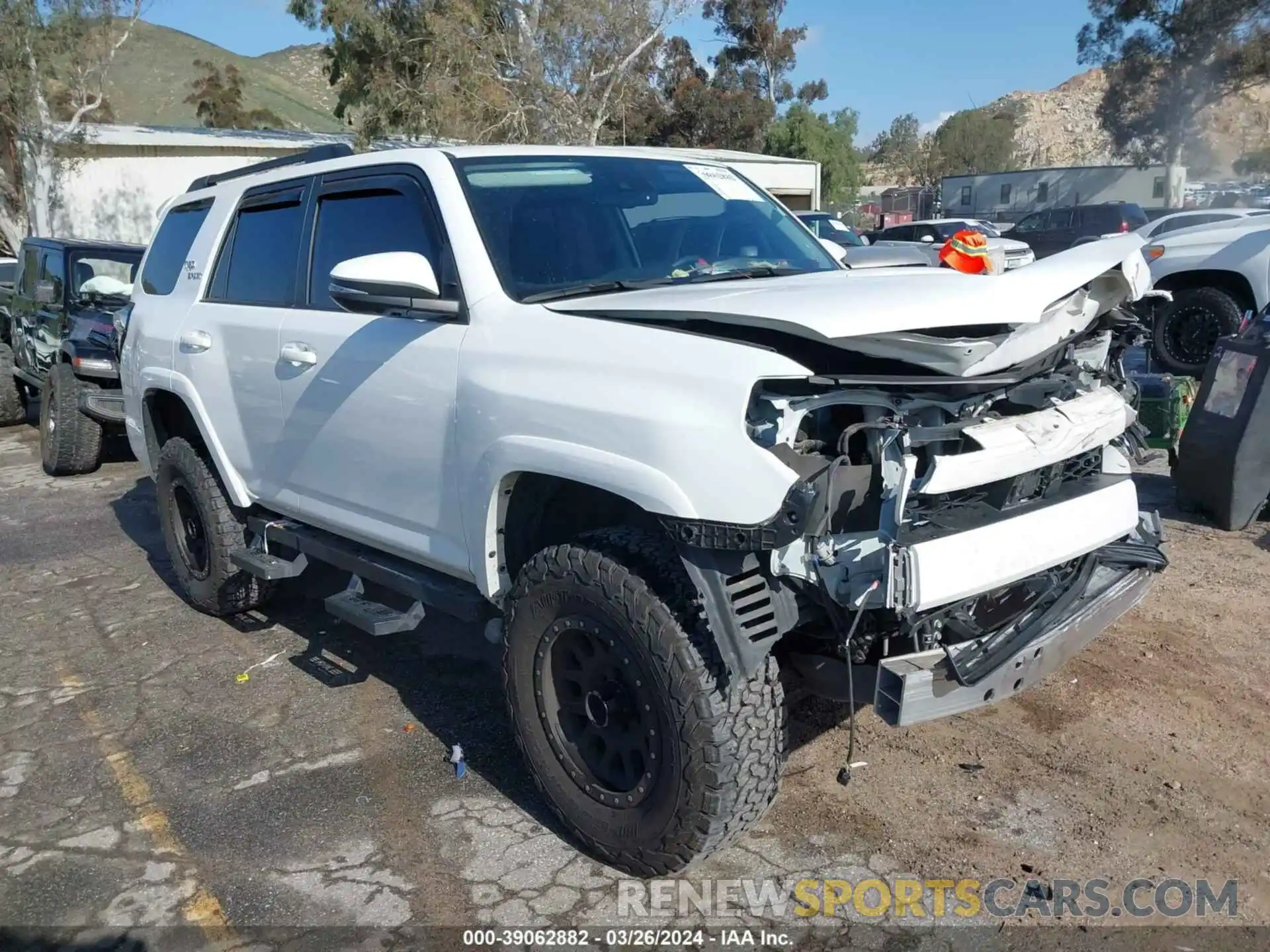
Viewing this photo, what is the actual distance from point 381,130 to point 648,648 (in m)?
25.3

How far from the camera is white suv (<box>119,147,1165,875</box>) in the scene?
8.68 feet

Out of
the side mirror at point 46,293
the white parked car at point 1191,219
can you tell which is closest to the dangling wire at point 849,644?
the side mirror at point 46,293

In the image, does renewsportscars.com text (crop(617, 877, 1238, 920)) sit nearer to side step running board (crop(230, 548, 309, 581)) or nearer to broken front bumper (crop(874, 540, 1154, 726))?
broken front bumper (crop(874, 540, 1154, 726))

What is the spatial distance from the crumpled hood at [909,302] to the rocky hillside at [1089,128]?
178ft

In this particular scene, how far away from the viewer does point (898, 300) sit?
2693 mm

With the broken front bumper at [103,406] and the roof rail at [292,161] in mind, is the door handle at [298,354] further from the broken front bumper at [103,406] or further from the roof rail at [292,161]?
the broken front bumper at [103,406]

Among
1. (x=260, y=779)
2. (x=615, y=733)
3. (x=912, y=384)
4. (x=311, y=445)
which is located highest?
(x=912, y=384)

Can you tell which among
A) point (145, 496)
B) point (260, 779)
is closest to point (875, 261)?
point (260, 779)

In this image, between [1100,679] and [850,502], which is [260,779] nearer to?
[850,502]

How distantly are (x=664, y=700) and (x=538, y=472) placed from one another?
74 centimetres

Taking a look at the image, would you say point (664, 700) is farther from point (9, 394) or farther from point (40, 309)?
point (9, 394)

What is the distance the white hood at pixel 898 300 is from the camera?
8.46 feet

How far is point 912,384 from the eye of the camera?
263 centimetres

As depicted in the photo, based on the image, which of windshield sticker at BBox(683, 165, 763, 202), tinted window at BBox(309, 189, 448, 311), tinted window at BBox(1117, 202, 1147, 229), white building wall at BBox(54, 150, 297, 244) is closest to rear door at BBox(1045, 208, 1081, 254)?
tinted window at BBox(1117, 202, 1147, 229)
